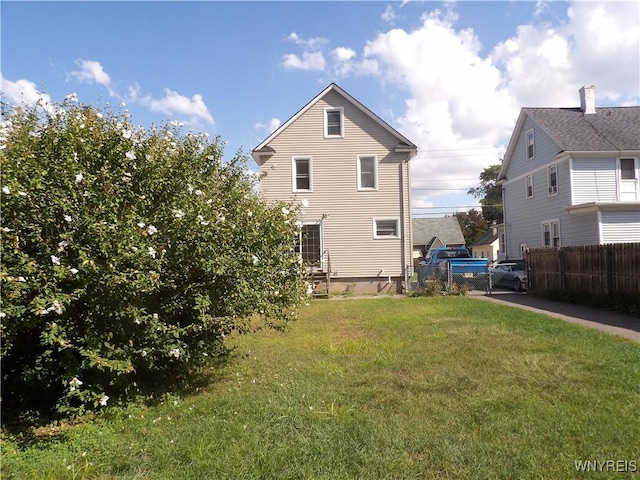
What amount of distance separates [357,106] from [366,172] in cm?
278

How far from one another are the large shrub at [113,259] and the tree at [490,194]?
5948 cm

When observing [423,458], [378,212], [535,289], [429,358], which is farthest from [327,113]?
[423,458]

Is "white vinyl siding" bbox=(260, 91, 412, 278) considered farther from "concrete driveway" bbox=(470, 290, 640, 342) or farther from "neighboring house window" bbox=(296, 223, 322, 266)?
"concrete driveway" bbox=(470, 290, 640, 342)

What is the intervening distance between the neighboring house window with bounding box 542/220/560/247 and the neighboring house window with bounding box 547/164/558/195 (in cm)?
149

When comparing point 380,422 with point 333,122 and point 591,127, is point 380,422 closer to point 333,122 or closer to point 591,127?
point 333,122

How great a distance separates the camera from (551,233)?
22141 millimetres

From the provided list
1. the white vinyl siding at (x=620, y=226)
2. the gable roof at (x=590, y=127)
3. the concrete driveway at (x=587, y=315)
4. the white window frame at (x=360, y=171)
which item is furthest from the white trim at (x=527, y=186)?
the concrete driveway at (x=587, y=315)

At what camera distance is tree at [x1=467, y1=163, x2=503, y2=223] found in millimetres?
61375

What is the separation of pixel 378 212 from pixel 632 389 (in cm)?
1431

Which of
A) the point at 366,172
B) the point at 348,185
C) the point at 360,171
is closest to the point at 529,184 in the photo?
the point at 366,172

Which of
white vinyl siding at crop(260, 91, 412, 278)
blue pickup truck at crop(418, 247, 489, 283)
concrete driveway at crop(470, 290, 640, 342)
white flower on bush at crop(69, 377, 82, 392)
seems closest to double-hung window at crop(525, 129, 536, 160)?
blue pickup truck at crop(418, 247, 489, 283)

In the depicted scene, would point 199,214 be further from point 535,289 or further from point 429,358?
point 535,289

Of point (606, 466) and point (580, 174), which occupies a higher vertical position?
point (580, 174)

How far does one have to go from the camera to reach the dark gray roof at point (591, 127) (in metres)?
20.2
